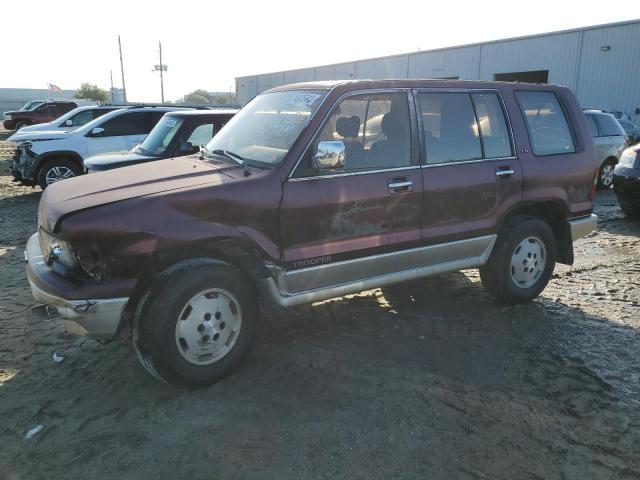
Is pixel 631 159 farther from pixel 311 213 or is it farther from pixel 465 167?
pixel 311 213

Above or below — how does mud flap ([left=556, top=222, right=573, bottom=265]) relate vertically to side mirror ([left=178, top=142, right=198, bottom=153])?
below

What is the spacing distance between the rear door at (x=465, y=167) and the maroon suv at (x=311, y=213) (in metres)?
0.01

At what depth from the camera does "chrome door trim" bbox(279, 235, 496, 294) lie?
11.6 feet

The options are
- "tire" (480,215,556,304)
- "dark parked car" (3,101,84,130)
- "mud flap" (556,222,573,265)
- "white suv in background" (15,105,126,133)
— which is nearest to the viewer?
"tire" (480,215,556,304)

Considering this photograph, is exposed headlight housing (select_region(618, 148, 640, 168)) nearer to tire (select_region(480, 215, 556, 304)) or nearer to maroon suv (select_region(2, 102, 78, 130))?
tire (select_region(480, 215, 556, 304))

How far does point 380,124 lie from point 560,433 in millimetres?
2442

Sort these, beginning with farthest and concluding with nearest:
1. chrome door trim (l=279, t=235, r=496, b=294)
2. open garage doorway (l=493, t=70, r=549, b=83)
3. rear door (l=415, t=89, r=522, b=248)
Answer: open garage doorway (l=493, t=70, r=549, b=83)
rear door (l=415, t=89, r=522, b=248)
chrome door trim (l=279, t=235, r=496, b=294)

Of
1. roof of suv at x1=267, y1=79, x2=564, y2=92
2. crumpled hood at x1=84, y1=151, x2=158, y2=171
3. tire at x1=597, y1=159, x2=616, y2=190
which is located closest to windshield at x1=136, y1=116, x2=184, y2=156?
crumpled hood at x1=84, y1=151, x2=158, y2=171

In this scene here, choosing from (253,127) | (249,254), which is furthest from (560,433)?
(253,127)

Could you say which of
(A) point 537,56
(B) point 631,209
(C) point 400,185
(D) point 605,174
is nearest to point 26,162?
(C) point 400,185

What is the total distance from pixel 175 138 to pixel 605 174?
9805mm

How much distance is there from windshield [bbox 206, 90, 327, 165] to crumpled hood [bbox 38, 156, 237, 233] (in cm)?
31

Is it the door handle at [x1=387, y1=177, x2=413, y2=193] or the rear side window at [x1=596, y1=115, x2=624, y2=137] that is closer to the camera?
the door handle at [x1=387, y1=177, x2=413, y2=193]

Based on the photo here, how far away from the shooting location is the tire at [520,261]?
15.0 ft
